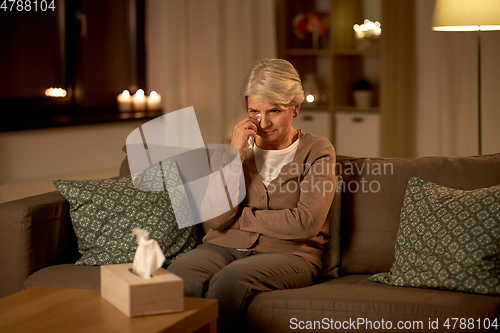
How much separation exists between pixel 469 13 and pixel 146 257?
226cm

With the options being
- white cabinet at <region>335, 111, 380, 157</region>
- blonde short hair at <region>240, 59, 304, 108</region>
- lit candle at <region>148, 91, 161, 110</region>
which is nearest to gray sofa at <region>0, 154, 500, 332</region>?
blonde short hair at <region>240, 59, 304, 108</region>

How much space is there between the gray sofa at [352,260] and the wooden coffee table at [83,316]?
0.26 metres

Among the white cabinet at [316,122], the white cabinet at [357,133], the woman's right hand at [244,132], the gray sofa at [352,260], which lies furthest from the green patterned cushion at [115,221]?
the white cabinet at [316,122]

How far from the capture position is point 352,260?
1.93 meters

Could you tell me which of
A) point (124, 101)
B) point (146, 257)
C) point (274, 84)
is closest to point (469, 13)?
point (274, 84)

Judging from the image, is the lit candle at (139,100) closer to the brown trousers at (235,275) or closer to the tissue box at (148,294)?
the brown trousers at (235,275)

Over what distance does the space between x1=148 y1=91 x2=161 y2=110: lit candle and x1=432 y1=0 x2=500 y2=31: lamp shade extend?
5.90 ft

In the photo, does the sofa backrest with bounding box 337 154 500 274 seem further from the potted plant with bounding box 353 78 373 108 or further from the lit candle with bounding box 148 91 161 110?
the potted plant with bounding box 353 78 373 108

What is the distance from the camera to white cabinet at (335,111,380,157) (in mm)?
3891

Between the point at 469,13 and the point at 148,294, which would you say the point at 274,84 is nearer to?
the point at 148,294

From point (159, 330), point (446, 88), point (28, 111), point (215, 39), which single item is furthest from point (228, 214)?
point (446, 88)

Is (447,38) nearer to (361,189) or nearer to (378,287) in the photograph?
(361,189)

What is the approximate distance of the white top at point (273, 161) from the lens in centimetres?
191

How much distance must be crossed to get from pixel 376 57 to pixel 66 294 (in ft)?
11.1
